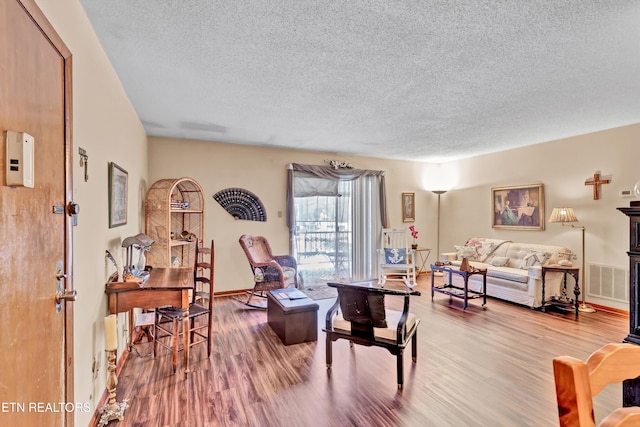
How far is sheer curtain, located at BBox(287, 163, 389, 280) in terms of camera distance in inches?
228

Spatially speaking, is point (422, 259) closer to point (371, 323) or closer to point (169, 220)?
point (371, 323)

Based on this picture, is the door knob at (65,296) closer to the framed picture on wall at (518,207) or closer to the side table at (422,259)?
the framed picture on wall at (518,207)

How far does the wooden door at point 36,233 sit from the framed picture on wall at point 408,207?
6.04m

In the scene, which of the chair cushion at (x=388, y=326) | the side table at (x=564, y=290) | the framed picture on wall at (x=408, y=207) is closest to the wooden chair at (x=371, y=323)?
the chair cushion at (x=388, y=326)

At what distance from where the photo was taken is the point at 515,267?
4980mm

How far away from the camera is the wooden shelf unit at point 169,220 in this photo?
388 cm

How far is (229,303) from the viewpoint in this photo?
4.70 metres

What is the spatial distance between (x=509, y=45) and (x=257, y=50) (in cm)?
176

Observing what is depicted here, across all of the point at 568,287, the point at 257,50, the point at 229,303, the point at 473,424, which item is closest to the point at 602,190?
the point at 568,287

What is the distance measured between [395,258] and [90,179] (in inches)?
195

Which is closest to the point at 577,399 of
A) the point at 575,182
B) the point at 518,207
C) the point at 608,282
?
the point at 608,282

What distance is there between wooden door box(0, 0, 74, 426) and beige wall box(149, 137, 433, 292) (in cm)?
348

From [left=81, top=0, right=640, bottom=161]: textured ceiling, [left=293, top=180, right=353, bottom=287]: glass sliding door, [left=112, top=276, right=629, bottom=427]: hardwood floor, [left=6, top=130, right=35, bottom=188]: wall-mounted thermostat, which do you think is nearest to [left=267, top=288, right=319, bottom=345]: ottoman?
[left=112, top=276, right=629, bottom=427]: hardwood floor

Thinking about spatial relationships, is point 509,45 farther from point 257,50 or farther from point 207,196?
point 207,196
